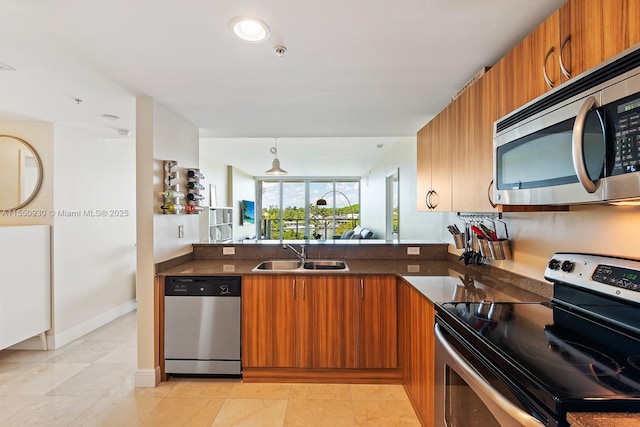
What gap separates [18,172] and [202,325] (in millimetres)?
2523

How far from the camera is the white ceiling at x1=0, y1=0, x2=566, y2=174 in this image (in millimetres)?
1365

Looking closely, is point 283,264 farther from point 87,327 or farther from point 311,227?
point 311,227

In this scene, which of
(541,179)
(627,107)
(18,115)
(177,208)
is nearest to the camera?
(627,107)

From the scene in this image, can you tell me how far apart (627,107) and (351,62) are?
1.35m

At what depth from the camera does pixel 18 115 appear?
9.12 feet

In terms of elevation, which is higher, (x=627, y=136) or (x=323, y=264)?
(x=627, y=136)

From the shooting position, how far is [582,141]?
2.90 ft

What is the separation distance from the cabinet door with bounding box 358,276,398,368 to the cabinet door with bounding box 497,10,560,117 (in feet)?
4.87

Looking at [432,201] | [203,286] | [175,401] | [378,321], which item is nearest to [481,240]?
[432,201]

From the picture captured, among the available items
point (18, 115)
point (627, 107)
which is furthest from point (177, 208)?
point (627, 107)

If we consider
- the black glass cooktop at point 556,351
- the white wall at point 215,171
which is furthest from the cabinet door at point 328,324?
the white wall at point 215,171

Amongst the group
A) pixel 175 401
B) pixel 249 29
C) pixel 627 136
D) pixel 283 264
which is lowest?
pixel 175 401

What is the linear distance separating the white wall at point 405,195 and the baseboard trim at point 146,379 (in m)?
2.87

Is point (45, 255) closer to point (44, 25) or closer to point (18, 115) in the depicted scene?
point (18, 115)
